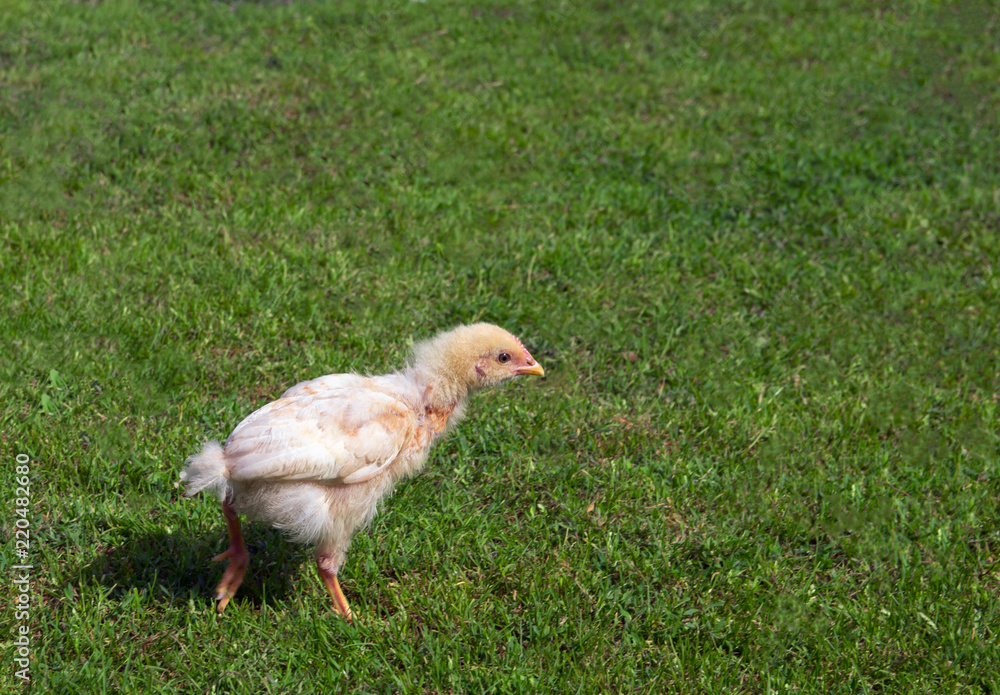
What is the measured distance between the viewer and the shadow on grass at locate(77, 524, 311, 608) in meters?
4.29

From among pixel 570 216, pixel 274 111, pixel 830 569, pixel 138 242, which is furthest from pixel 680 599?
pixel 274 111

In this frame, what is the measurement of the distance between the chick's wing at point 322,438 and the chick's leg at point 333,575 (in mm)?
416

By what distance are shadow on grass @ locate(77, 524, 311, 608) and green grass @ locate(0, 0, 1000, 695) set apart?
2 centimetres

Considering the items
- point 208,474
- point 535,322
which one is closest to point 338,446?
point 208,474

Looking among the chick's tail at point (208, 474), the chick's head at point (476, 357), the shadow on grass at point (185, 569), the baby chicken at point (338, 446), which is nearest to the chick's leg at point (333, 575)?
the baby chicken at point (338, 446)

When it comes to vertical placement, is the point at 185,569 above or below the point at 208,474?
below

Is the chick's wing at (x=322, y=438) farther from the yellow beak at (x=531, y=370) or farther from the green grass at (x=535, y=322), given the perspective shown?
the green grass at (x=535, y=322)

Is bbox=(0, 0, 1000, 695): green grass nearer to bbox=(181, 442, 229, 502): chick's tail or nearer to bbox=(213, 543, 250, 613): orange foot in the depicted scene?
bbox=(213, 543, 250, 613): orange foot

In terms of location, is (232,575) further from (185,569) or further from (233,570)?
(185,569)

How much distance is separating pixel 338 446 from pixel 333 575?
742 mm

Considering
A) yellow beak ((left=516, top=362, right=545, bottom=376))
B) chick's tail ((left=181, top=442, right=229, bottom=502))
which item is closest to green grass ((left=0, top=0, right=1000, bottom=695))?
chick's tail ((left=181, top=442, right=229, bottom=502))

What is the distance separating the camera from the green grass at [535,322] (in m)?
4.30

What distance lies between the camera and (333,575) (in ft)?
13.8

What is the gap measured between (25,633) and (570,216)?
5.53 meters
